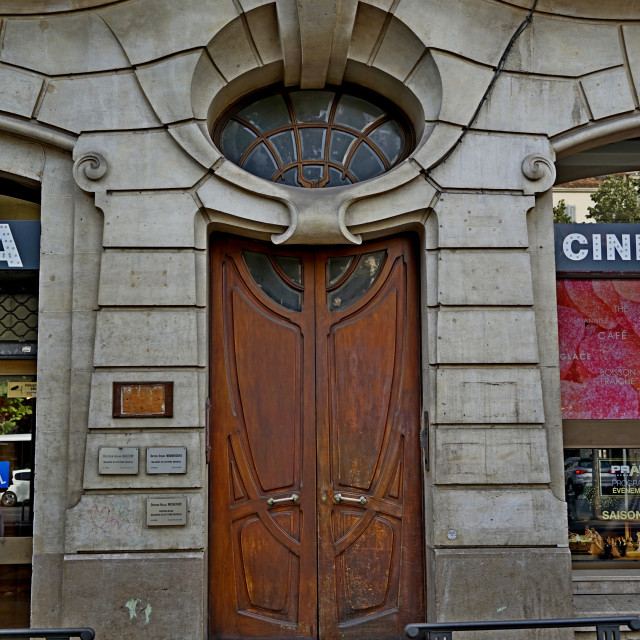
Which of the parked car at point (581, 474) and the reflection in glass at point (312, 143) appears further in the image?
the reflection in glass at point (312, 143)

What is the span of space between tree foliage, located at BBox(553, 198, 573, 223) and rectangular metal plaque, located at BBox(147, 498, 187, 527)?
4279mm

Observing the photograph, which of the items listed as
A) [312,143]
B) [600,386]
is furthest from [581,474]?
[312,143]

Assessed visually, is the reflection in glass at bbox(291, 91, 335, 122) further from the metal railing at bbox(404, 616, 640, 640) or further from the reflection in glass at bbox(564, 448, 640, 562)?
the metal railing at bbox(404, 616, 640, 640)

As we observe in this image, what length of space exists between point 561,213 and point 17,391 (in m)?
5.28

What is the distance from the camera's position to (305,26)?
7.15m

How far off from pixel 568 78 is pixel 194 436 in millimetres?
4603

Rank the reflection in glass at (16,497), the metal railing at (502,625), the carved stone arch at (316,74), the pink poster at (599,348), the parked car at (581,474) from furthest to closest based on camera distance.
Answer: the pink poster at (599,348) → the parked car at (581,474) → the carved stone arch at (316,74) → the reflection in glass at (16,497) → the metal railing at (502,625)

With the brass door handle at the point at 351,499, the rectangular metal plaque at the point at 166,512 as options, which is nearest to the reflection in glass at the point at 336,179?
the brass door handle at the point at 351,499

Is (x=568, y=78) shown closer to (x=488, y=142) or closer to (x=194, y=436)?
(x=488, y=142)

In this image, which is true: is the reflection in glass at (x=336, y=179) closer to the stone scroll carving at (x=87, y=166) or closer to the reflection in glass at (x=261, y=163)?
the reflection in glass at (x=261, y=163)

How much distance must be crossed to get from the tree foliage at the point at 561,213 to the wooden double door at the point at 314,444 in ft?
4.89

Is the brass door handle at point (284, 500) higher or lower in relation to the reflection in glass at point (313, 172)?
lower

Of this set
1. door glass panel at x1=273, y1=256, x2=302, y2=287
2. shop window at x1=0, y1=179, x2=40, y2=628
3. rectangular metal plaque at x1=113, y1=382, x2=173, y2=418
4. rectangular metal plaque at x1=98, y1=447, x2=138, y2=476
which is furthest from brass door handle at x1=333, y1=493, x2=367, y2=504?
shop window at x1=0, y1=179, x2=40, y2=628

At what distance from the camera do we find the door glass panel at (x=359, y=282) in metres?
7.37
